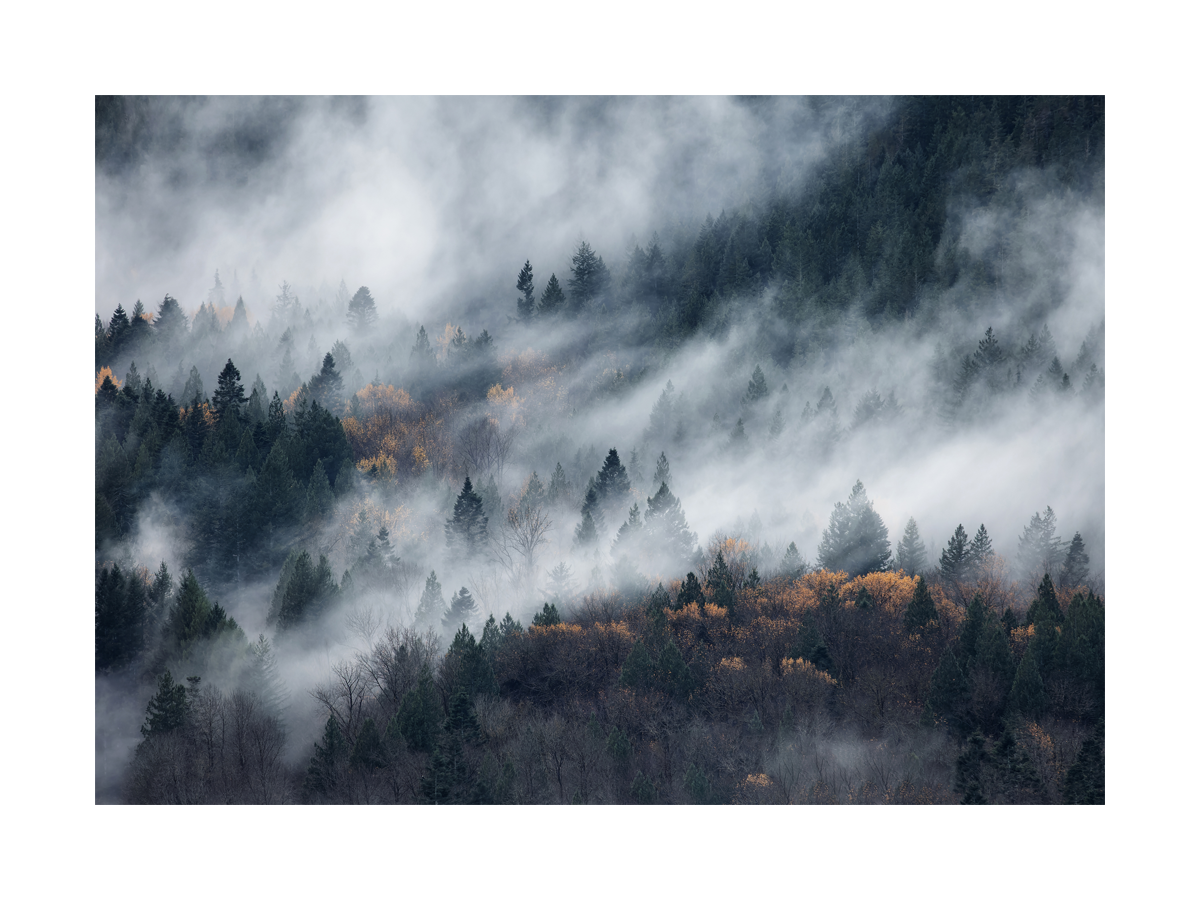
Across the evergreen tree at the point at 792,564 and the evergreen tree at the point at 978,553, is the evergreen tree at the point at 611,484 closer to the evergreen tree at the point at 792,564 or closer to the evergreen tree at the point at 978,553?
the evergreen tree at the point at 792,564

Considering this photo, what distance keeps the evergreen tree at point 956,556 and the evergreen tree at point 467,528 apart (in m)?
7.91

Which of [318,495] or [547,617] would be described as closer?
[547,617]

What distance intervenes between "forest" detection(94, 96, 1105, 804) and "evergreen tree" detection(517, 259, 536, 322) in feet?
0.20

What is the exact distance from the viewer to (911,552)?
1472 cm

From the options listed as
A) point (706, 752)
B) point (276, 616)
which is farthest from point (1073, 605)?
point (276, 616)

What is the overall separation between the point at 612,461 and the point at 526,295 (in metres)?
3.48

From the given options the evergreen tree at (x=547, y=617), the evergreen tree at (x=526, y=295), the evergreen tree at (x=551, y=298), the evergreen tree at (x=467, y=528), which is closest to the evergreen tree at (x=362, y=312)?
the evergreen tree at (x=526, y=295)

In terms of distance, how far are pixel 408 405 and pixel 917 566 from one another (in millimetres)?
9669

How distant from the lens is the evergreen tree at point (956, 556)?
14.4 metres

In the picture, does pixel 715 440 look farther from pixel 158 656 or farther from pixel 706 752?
pixel 158 656

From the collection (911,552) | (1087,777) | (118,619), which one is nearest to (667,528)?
(911,552)

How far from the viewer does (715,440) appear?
15.6m

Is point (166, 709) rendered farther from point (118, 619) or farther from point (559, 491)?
point (559, 491)

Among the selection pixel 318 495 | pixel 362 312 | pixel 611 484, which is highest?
pixel 362 312
